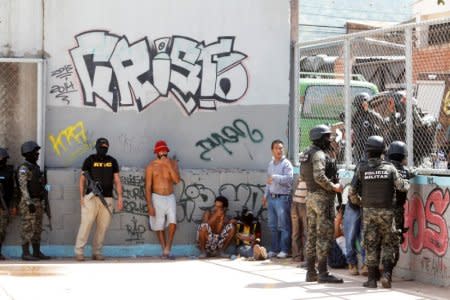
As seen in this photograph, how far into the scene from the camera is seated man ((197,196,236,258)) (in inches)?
527

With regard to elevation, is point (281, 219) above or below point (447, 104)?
below

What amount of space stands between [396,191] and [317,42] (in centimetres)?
368

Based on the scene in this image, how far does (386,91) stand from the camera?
11.7 meters

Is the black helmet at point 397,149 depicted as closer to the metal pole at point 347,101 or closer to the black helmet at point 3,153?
the metal pole at point 347,101

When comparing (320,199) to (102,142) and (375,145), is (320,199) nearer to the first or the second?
(375,145)

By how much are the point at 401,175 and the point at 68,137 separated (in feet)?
18.3

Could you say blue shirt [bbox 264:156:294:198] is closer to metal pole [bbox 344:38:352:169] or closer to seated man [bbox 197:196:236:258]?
seated man [bbox 197:196:236:258]

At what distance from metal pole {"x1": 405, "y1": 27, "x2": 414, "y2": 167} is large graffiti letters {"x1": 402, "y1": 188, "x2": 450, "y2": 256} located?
0.54 meters

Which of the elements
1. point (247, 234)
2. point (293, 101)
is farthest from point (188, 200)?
point (293, 101)

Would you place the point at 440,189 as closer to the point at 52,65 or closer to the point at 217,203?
the point at 217,203

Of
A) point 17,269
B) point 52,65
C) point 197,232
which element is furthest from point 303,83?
point 17,269

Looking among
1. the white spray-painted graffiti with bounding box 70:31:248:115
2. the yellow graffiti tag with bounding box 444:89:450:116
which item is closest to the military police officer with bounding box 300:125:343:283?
the yellow graffiti tag with bounding box 444:89:450:116

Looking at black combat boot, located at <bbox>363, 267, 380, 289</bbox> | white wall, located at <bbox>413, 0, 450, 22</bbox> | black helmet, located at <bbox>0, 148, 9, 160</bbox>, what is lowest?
black combat boot, located at <bbox>363, 267, 380, 289</bbox>

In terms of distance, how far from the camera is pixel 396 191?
33.3 feet
